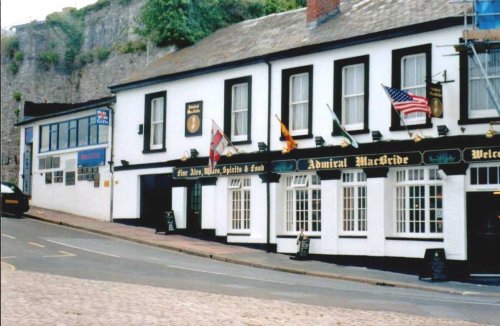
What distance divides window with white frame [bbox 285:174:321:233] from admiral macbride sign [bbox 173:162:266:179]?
1308mm

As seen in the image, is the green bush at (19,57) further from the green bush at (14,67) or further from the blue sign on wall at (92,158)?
the blue sign on wall at (92,158)

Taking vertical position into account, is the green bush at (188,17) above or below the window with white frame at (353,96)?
above

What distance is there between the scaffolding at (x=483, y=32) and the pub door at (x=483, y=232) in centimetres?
266

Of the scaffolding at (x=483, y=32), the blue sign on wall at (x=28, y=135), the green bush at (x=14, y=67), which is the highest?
the green bush at (x=14, y=67)

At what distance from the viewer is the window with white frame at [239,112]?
1099 inches

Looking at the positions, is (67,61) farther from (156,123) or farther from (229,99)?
(229,99)

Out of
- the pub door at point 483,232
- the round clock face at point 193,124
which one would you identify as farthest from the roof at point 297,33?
the pub door at point 483,232

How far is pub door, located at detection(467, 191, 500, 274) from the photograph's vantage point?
20.7m

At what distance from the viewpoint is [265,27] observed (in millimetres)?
30969

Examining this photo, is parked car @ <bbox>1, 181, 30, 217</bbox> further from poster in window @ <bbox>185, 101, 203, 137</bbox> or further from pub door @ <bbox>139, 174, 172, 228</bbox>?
poster in window @ <bbox>185, 101, 203, 137</bbox>

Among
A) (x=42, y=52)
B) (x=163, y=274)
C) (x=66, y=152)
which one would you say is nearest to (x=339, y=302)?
(x=163, y=274)

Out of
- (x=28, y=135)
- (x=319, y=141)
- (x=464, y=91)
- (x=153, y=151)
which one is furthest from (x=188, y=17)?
(x=464, y=91)

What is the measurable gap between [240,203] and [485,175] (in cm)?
1019

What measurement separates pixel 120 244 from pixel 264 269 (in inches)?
255
